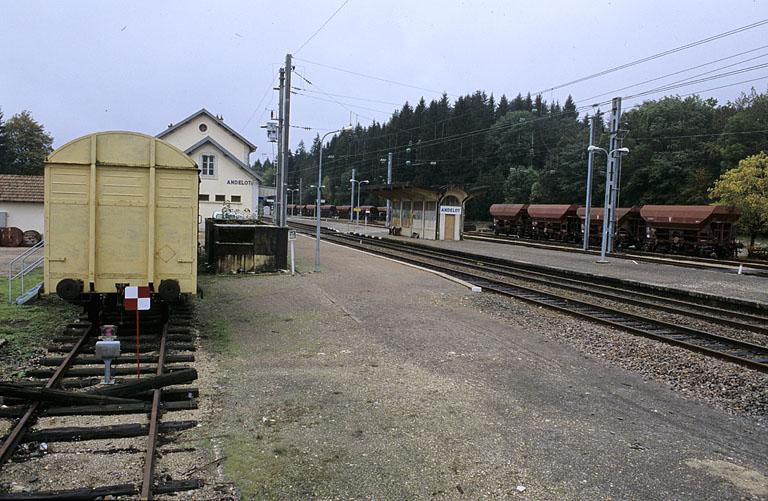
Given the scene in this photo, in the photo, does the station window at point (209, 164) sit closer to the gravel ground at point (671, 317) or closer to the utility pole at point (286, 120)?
the utility pole at point (286, 120)

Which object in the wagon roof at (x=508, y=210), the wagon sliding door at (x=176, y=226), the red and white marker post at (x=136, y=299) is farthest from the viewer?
the wagon roof at (x=508, y=210)

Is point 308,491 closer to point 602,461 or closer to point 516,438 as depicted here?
point 516,438

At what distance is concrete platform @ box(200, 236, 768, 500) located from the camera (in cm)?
470

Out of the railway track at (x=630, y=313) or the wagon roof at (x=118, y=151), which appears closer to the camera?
the wagon roof at (x=118, y=151)

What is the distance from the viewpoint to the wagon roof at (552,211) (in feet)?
141

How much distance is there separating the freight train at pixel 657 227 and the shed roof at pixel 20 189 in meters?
28.8

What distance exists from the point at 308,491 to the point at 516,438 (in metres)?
2.21

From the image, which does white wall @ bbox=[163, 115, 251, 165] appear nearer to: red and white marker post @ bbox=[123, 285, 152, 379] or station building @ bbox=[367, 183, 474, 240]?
station building @ bbox=[367, 183, 474, 240]

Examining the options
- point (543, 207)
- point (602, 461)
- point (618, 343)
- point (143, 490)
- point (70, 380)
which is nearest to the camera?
point (143, 490)

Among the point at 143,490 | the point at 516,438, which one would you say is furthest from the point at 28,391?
the point at 516,438

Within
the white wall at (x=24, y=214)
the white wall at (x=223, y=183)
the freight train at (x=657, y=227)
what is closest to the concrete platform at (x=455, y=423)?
the white wall at (x=24, y=214)

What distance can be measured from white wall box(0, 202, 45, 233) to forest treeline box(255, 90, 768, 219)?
30.0 m

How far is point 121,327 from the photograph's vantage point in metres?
9.71

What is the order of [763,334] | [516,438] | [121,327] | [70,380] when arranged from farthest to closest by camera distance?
[763,334], [121,327], [70,380], [516,438]
